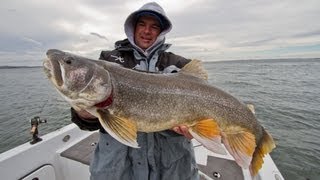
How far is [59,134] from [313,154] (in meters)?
9.65

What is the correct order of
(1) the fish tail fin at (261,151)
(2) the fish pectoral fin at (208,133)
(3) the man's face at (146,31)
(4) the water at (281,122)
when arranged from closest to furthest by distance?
→ (2) the fish pectoral fin at (208,133) < (1) the fish tail fin at (261,151) < (3) the man's face at (146,31) < (4) the water at (281,122)

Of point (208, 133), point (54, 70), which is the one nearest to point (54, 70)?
point (54, 70)

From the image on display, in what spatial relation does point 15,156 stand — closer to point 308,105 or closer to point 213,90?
point 213,90

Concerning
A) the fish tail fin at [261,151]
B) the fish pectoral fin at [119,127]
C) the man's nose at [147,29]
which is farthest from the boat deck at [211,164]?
the man's nose at [147,29]

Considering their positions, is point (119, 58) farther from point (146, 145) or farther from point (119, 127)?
point (146, 145)

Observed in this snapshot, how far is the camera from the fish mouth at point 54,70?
7.77 feet

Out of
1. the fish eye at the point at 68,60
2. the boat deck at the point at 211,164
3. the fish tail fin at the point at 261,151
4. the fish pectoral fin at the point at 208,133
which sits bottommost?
the boat deck at the point at 211,164

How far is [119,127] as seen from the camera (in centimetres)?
245

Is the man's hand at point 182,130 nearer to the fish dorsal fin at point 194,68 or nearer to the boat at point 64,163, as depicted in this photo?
the fish dorsal fin at point 194,68

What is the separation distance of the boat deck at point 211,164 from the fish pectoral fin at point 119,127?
2187 mm

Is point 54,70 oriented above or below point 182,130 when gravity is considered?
above

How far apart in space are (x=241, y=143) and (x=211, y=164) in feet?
6.05

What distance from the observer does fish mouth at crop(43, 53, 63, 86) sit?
7.77 feet

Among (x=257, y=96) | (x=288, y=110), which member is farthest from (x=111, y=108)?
(x=257, y=96)
